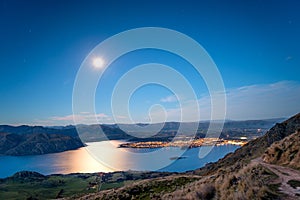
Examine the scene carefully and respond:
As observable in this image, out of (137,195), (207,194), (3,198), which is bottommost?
(3,198)

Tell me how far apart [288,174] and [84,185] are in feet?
296

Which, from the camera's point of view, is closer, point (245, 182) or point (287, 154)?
point (245, 182)

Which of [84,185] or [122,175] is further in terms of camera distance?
[122,175]

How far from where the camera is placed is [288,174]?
40.1ft

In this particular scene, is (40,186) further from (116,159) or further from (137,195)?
(137,195)

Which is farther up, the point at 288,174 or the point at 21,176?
the point at 288,174

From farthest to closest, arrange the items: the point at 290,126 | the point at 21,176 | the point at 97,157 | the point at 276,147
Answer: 1. the point at 97,157
2. the point at 21,176
3. the point at 290,126
4. the point at 276,147

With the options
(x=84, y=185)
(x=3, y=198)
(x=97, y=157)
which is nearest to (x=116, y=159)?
(x=97, y=157)

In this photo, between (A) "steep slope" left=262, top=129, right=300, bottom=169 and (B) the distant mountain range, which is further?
(A) "steep slope" left=262, top=129, right=300, bottom=169

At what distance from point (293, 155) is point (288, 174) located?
550cm

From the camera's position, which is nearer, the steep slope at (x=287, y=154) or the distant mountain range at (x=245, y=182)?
the distant mountain range at (x=245, y=182)

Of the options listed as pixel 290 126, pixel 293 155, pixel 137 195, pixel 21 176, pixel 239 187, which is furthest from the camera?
pixel 21 176

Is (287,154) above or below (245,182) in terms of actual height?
above

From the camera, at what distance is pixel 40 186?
10288 centimetres
